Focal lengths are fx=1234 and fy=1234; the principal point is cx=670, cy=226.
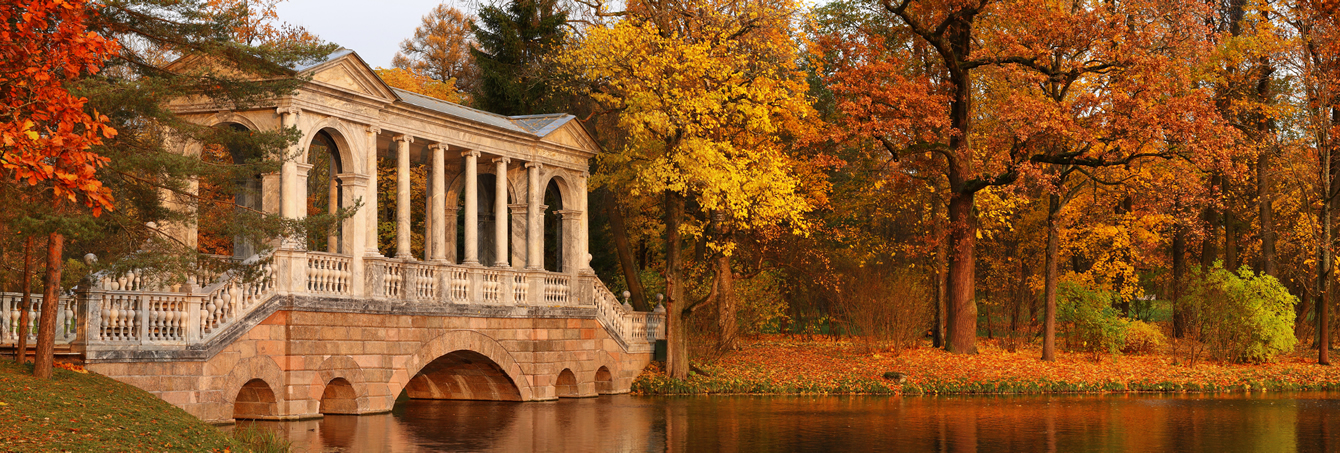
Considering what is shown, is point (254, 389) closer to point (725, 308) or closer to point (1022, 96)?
point (725, 308)

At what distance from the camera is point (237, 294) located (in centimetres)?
1728

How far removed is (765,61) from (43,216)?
16398mm

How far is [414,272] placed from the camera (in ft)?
68.4

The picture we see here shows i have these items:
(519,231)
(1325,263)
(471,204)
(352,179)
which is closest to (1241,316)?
(1325,263)

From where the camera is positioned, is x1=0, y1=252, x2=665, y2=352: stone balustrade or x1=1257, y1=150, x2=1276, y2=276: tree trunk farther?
x1=1257, y1=150, x2=1276, y2=276: tree trunk

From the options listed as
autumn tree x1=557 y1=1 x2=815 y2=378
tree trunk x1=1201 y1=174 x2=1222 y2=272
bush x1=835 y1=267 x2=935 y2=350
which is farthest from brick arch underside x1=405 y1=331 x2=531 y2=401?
tree trunk x1=1201 y1=174 x2=1222 y2=272

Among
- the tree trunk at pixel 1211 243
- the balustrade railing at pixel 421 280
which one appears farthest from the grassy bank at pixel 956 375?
the balustrade railing at pixel 421 280

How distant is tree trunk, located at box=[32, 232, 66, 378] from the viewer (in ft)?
44.6

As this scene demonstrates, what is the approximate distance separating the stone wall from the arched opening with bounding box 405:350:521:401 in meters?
0.03

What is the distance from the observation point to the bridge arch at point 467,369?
69.8ft

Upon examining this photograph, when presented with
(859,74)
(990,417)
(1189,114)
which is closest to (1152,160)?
(1189,114)

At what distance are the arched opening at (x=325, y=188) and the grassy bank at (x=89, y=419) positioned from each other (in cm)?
325

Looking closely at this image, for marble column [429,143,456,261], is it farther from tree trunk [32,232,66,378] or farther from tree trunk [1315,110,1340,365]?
tree trunk [1315,110,1340,365]

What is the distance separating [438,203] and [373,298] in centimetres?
335
